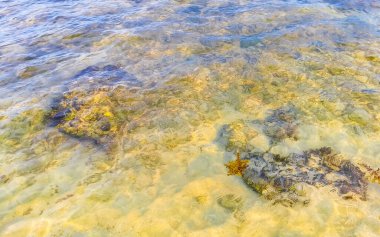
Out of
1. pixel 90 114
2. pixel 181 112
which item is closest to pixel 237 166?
pixel 181 112

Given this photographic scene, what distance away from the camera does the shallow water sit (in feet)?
16.5

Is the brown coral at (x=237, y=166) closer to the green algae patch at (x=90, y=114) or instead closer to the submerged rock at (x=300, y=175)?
the submerged rock at (x=300, y=175)

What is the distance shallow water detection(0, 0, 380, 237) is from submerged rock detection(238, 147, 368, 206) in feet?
0.54

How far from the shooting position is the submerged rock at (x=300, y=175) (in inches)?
206

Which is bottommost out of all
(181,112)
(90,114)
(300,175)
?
(300,175)

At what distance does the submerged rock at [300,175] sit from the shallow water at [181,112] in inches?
6.5

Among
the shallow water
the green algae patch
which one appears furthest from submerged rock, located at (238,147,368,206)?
the green algae patch

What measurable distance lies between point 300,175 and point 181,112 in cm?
304

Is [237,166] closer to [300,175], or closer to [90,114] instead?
[300,175]

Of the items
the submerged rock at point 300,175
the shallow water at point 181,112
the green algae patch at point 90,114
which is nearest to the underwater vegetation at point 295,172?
the submerged rock at point 300,175

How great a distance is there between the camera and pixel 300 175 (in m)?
5.59

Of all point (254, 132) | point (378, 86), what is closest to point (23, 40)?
point (254, 132)

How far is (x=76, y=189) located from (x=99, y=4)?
38.3ft

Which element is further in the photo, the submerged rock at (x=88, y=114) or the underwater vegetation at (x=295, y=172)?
the submerged rock at (x=88, y=114)
